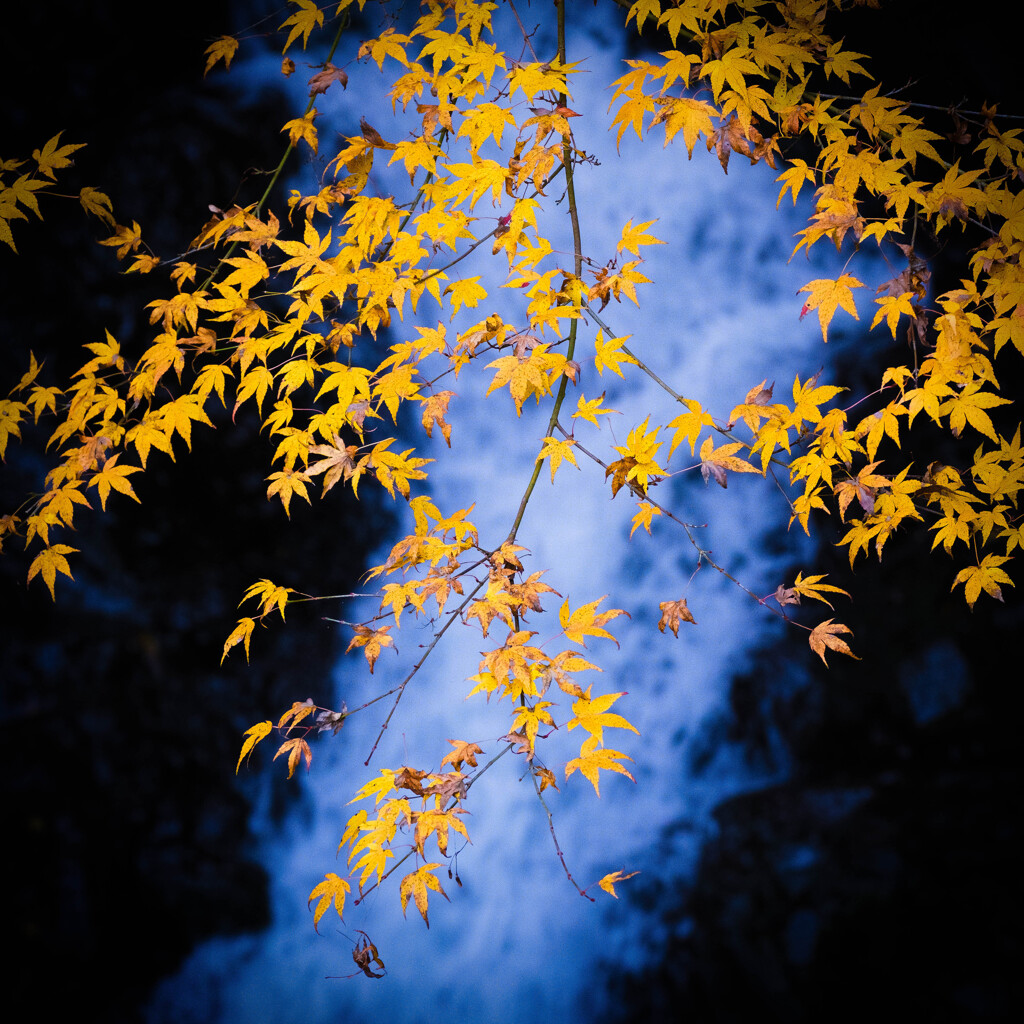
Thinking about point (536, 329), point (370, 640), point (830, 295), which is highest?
point (536, 329)

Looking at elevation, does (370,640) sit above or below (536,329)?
below

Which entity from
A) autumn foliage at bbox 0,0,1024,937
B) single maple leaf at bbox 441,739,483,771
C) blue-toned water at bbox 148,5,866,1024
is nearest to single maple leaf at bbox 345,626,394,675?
autumn foliage at bbox 0,0,1024,937

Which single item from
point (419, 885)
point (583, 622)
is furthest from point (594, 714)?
point (419, 885)

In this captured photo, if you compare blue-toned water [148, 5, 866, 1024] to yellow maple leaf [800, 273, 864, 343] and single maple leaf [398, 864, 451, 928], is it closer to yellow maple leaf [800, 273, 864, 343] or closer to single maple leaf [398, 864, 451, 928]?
single maple leaf [398, 864, 451, 928]

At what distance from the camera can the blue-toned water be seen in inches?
155

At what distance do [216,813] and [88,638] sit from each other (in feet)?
4.19

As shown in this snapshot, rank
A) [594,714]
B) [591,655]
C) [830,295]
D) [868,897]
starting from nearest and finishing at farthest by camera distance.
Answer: [594,714]
[830,295]
[868,897]
[591,655]

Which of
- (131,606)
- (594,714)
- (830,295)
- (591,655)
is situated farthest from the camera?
(591,655)

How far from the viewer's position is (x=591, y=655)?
4.66 meters

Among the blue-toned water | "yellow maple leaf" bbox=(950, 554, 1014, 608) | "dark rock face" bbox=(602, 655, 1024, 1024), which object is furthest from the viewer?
the blue-toned water

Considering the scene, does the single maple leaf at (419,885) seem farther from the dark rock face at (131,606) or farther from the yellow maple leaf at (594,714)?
the dark rock face at (131,606)

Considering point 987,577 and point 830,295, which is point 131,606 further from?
point 987,577

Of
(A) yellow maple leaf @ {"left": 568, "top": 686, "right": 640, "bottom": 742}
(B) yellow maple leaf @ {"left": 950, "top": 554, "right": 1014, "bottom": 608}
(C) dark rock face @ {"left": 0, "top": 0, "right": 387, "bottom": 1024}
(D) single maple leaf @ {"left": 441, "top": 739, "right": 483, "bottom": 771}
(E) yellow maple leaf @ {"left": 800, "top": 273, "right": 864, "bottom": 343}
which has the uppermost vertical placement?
(C) dark rock face @ {"left": 0, "top": 0, "right": 387, "bottom": 1024}

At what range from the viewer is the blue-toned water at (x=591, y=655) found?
3.93 m
